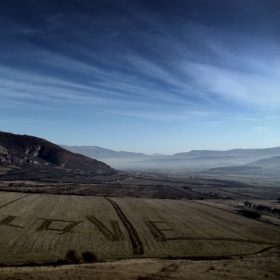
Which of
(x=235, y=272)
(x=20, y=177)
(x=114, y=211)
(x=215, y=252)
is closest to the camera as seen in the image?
(x=235, y=272)

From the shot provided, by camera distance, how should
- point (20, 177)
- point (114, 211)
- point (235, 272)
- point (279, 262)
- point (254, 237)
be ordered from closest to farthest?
point (235, 272), point (279, 262), point (254, 237), point (114, 211), point (20, 177)

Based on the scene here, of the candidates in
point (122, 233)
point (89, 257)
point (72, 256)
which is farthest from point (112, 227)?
point (72, 256)

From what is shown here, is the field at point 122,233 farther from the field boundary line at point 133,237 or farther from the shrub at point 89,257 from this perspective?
the shrub at point 89,257

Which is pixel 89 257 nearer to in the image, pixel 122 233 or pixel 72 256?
pixel 72 256

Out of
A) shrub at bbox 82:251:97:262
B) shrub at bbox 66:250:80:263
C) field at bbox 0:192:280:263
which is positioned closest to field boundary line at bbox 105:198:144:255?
field at bbox 0:192:280:263

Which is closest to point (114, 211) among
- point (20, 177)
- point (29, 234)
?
point (29, 234)

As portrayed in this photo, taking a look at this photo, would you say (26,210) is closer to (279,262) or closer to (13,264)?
(13,264)

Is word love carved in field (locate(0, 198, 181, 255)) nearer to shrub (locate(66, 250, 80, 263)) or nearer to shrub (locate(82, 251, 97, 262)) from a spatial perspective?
shrub (locate(82, 251, 97, 262))
